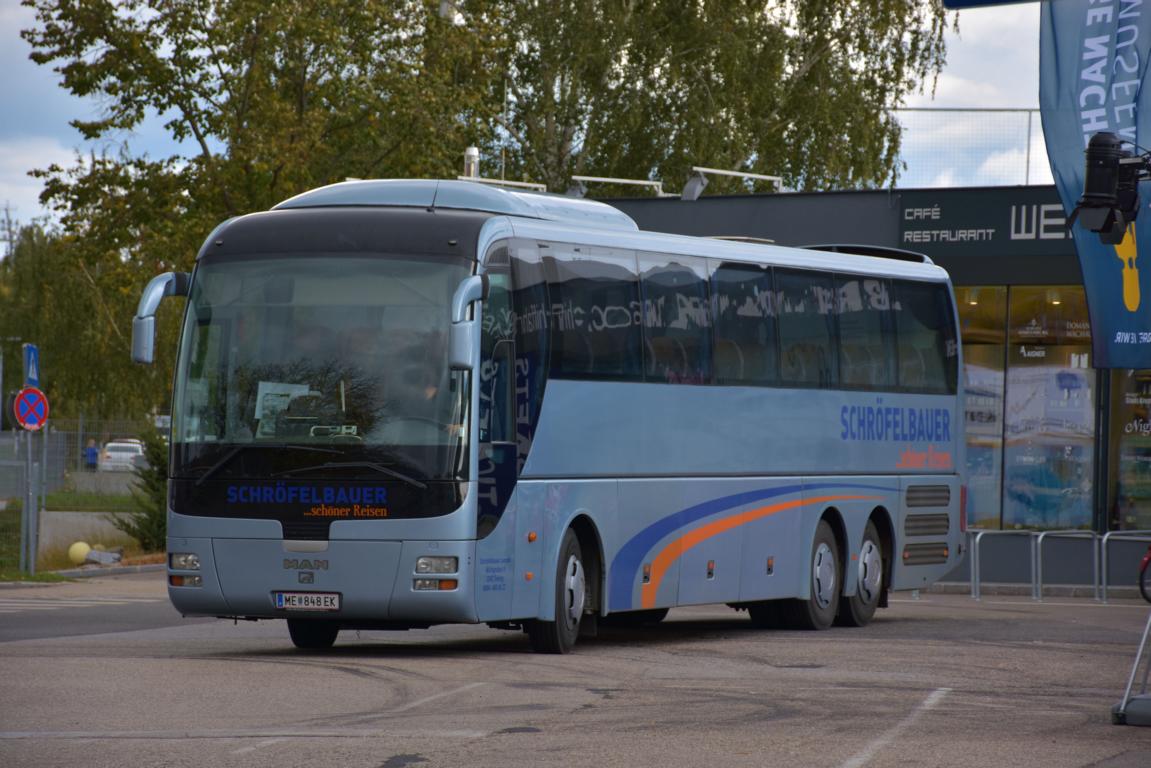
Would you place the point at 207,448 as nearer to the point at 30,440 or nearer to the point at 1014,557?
the point at 30,440

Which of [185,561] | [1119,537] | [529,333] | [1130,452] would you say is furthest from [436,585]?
[1130,452]

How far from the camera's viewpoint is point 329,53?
3697 cm

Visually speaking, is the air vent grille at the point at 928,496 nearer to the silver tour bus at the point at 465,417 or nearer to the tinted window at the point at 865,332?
the tinted window at the point at 865,332

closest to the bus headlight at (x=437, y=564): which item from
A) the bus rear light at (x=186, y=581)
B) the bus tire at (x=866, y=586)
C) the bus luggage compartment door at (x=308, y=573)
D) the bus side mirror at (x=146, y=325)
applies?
the bus luggage compartment door at (x=308, y=573)

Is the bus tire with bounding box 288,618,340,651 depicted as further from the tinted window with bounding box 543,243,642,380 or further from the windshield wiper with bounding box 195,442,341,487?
the tinted window with bounding box 543,243,642,380

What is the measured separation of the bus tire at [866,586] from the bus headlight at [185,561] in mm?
7780

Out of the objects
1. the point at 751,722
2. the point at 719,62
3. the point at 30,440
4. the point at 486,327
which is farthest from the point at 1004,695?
the point at 719,62

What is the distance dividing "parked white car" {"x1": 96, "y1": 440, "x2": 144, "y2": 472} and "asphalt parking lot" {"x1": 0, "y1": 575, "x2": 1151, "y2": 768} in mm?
15899

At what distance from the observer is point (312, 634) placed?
17297mm

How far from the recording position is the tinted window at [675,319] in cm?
1803

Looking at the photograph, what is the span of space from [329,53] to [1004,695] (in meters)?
25.5

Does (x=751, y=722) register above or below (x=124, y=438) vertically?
below

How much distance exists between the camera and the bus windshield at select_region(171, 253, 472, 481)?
610 inches

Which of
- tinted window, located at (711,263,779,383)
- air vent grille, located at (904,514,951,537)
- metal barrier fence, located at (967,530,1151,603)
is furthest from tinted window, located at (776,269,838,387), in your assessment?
metal barrier fence, located at (967,530,1151,603)
